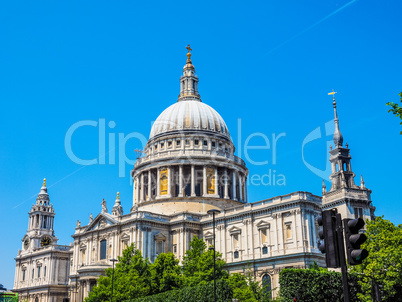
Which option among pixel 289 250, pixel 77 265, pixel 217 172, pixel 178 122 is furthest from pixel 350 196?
pixel 77 265

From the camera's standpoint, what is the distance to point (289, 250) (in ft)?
222

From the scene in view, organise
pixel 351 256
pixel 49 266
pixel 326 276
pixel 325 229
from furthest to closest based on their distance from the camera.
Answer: pixel 49 266, pixel 326 276, pixel 325 229, pixel 351 256

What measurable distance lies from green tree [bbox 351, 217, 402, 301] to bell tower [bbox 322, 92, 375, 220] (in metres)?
16.1

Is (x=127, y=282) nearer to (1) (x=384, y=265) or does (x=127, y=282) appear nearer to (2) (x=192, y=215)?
(2) (x=192, y=215)

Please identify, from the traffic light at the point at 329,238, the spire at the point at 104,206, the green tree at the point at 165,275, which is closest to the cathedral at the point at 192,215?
the spire at the point at 104,206

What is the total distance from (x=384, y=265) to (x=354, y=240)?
4022 centimetres

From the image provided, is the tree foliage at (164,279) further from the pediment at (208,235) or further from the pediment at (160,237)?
the pediment at (208,235)

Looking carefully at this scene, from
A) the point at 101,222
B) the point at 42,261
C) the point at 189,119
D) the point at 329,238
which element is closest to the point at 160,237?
the point at 101,222

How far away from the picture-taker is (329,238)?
1145 cm

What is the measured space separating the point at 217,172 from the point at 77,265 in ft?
104

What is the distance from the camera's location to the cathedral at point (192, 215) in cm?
6806

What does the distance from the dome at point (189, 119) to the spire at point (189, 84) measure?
239 centimetres

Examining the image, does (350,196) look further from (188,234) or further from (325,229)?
(325,229)

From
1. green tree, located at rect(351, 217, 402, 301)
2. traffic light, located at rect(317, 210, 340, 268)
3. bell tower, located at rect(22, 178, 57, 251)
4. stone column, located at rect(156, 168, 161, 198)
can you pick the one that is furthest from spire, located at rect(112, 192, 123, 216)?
traffic light, located at rect(317, 210, 340, 268)
